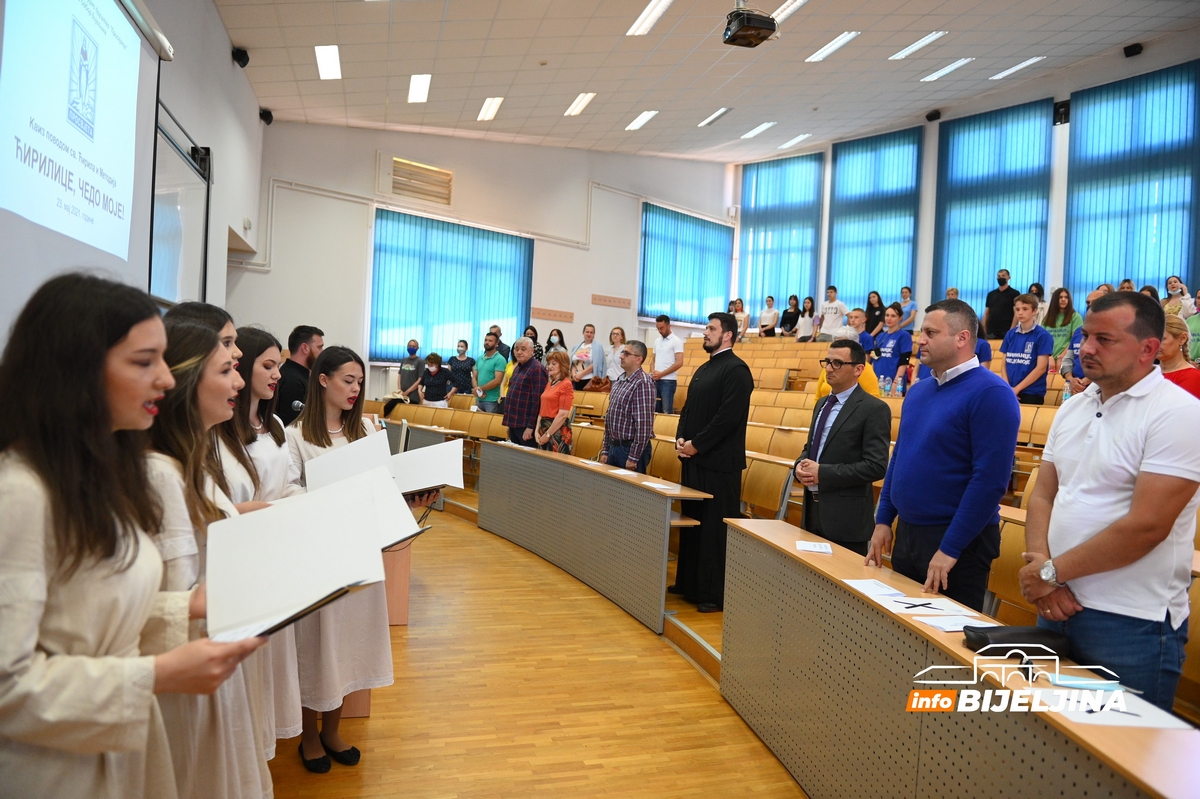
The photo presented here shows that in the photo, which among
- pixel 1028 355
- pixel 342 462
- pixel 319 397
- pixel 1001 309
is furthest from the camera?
pixel 1001 309

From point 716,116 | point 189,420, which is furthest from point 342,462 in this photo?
point 716,116

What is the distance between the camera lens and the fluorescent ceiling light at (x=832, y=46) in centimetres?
955

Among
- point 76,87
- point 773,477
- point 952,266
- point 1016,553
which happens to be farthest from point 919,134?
point 76,87

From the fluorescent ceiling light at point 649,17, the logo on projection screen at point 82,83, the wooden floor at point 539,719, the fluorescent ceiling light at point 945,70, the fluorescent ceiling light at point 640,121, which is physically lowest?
the wooden floor at point 539,719

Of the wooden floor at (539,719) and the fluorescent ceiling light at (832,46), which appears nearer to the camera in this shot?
the wooden floor at (539,719)

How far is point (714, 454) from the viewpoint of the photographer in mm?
4363

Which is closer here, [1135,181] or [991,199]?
[1135,181]

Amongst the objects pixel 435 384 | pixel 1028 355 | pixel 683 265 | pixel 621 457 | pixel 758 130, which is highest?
pixel 758 130

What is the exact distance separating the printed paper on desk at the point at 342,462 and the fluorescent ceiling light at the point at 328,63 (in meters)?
7.71

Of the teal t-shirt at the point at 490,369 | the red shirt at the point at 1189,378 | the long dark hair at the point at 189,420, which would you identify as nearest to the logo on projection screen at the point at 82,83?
the long dark hair at the point at 189,420

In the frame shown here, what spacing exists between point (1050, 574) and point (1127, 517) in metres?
0.23

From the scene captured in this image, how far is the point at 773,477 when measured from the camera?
4.40 meters

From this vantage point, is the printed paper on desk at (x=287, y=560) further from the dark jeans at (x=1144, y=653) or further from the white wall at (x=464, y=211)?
the white wall at (x=464, y=211)

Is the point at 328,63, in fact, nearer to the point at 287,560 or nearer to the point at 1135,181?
the point at 287,560
